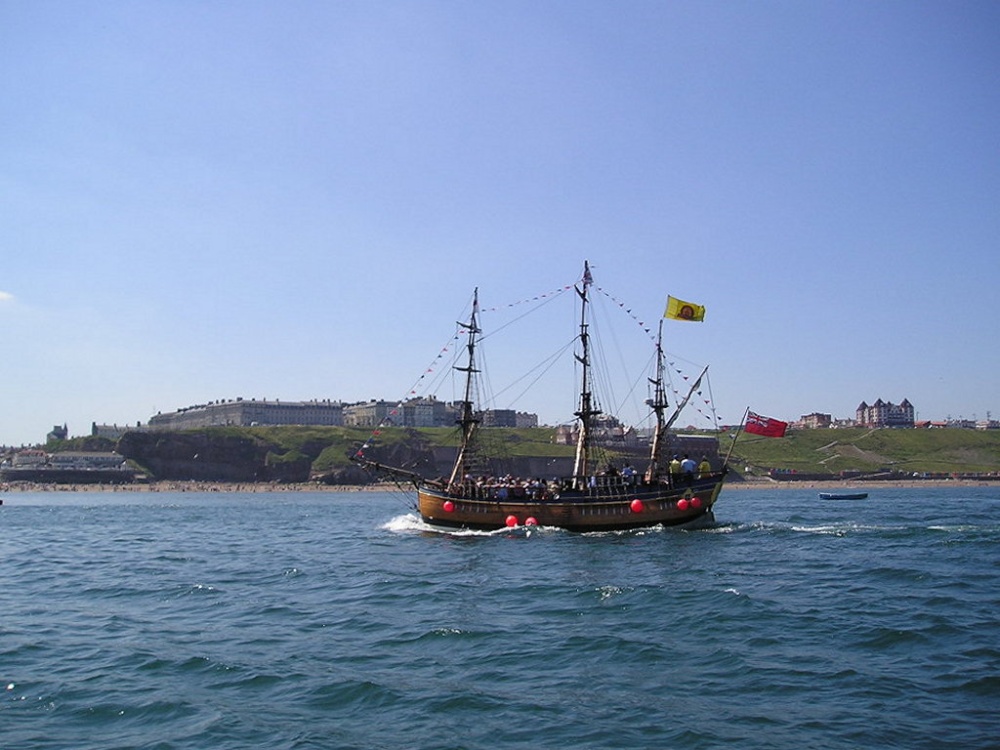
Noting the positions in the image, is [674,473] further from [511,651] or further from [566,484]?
[511,651]

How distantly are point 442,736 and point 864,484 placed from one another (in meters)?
192

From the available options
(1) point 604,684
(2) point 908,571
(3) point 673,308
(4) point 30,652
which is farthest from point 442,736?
(3) point 673,308

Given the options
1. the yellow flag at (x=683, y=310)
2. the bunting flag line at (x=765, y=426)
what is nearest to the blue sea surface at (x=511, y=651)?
the bunting flag line at (x=765, y=426)

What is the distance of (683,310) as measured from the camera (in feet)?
221

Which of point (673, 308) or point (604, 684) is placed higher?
point (673, 308)

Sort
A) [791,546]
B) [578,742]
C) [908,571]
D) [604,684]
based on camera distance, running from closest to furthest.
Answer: [578,742] → [604,684] → [908,571] → [791,546]

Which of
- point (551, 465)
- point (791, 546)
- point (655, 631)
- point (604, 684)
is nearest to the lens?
point (604, 684)

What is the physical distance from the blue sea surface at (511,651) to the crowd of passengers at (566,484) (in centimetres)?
1657

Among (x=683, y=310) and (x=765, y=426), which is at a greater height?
(x=683, y=310)

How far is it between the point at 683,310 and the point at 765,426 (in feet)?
38.6

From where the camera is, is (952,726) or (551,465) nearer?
(952,726)

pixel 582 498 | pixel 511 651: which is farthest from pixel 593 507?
pixel 511 651

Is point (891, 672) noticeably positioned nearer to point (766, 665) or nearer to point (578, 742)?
point (766, 665)

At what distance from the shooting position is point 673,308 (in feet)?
221
